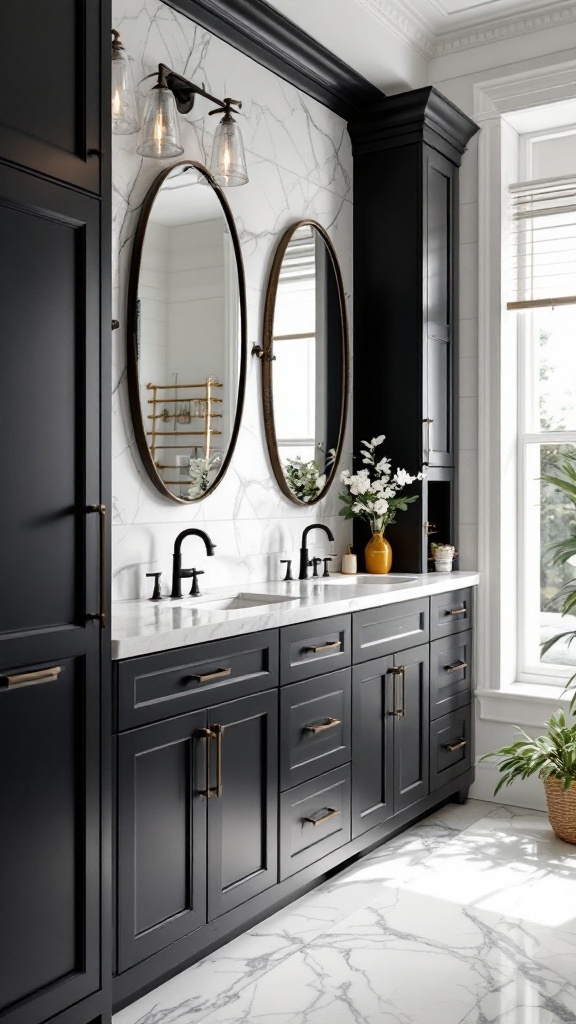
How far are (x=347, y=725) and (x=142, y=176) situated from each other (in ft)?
6.07

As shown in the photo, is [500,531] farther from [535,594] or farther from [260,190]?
[260,190]

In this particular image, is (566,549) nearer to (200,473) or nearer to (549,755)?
(549,755)

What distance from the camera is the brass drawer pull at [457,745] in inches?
145

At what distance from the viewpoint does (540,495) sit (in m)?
4.10

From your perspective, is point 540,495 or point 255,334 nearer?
point 255,334

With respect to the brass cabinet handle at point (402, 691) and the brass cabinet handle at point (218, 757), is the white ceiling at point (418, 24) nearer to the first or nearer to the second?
the brass cabinet handle at point (402, 691)

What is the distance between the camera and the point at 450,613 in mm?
3699

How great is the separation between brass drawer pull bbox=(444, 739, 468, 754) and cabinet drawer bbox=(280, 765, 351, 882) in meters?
0.83

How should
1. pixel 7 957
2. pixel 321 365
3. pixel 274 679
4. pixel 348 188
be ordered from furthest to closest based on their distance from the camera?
pixel 348 188 → pixel 321 365 → pixel 274 679 → pixel 7 957

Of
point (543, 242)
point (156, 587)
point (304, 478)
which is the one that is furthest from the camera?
point (543, 242)

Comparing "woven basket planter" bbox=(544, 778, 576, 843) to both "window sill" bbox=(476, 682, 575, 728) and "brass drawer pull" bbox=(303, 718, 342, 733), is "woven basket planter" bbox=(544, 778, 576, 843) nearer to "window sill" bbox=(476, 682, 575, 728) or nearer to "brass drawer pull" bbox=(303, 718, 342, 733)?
"window sill" bbox=(476, 682, 575, 728)

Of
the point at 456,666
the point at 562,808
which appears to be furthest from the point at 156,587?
the point at 562,808

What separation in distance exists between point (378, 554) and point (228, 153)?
5.65 ft

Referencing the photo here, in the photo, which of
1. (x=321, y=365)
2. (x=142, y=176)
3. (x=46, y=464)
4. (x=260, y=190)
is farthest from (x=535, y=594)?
(x=46, y=464)
